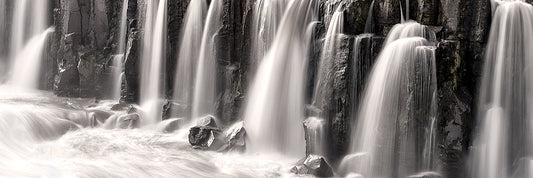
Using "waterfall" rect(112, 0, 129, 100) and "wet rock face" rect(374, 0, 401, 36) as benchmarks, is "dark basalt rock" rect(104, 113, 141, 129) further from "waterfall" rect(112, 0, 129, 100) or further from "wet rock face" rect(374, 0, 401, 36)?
"wet rock face" rect(374, 0, 401, 36)

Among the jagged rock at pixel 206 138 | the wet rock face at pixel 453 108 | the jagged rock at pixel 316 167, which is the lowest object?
the jagged rock at pixel 316 167

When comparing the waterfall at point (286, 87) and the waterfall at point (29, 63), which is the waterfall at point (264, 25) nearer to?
the waterfall at point (286, 87)

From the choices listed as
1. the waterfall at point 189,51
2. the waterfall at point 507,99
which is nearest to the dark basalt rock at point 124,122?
the waterfall at point 189,51

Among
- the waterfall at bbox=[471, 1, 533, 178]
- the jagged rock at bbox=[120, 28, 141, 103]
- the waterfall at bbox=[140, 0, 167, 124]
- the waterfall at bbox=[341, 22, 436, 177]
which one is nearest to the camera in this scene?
the waterfall at bbox=[471, 1, 533, 178]

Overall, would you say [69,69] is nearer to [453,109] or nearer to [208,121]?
[208,121]

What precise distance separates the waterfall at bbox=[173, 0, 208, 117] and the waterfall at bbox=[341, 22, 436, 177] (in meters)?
7.64

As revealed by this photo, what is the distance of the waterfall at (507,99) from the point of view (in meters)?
12.4

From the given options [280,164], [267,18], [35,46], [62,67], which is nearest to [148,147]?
[280,164]

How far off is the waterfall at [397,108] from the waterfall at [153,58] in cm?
910

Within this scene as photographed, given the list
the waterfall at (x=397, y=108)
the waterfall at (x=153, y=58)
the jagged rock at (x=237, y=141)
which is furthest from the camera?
the waterfall at (x=153, y=58)

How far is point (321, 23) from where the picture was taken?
49.1 feet

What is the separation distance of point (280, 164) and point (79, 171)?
17.9 feet

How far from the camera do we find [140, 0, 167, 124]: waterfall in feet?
65.9

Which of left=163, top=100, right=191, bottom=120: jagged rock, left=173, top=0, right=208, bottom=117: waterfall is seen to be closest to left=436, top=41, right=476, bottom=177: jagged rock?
left=173, top=0, right=208, bottom=117: waterfall
